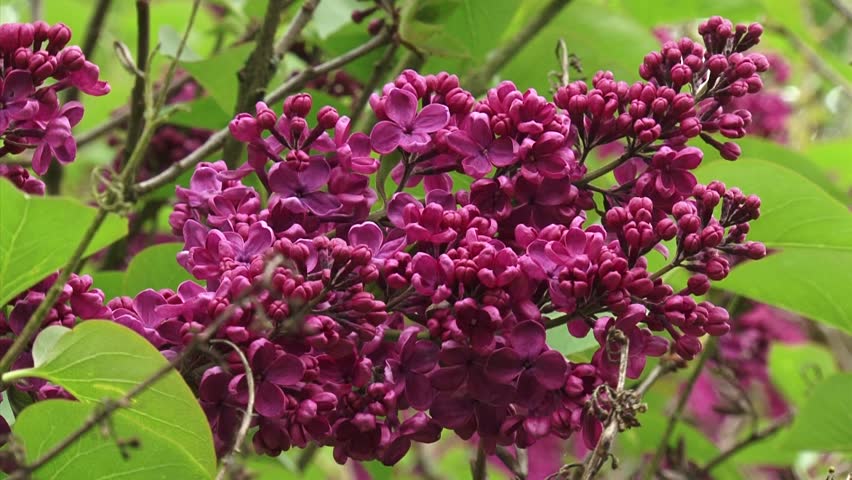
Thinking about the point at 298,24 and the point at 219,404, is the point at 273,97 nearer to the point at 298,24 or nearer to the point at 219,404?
the point at 298,24

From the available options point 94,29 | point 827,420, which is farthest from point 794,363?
point 94,29

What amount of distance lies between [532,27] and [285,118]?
74 centimetres

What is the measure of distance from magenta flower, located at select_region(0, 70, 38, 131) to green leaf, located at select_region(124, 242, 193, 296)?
1.24 feet

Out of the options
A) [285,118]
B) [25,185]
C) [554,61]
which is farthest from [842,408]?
[25,185]

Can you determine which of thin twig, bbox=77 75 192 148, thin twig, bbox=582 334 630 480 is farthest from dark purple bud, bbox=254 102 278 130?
thin twig, bbox=77 75 192 148

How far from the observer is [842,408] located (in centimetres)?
143

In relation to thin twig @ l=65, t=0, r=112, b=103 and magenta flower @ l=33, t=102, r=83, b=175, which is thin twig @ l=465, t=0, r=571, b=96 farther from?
magenta flower @ l=33, t=102, r=83, b=175

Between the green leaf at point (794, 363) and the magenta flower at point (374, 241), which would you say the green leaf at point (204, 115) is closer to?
the magenta flower at point (374, 241)

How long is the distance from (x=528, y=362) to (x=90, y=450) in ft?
1.10

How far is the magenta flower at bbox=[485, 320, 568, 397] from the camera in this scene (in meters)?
0.82

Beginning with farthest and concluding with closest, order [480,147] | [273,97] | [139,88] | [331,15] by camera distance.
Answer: [331,15] < [139,88] < [273,97] < [480,147]

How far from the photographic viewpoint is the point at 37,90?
871 mm

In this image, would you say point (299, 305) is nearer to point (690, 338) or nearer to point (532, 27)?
point (690, 338)

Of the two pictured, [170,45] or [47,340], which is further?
[170,45]
